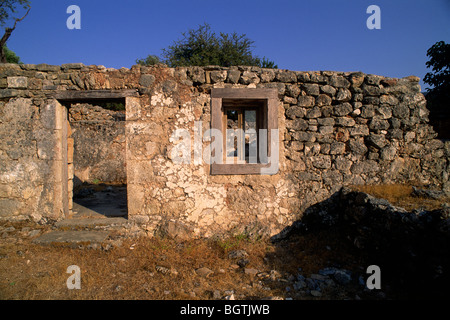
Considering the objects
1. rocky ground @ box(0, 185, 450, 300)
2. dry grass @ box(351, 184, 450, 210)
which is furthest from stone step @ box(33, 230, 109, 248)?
dry grass @ box(351, 184, 450, 210)

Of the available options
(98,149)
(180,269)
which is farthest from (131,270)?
(98,149)

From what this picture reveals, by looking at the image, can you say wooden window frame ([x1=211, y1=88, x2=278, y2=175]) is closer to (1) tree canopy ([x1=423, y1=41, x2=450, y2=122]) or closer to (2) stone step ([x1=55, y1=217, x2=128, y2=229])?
(2) stone step ([x1=55, y1=217, x2=128, y2=229])

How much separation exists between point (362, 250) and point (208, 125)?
292 centimetres

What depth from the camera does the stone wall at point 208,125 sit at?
13.9ft

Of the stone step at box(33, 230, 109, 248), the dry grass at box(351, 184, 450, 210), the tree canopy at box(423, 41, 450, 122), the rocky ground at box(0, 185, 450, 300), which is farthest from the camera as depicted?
the tree canopy at box(423, 41, 450, 122)

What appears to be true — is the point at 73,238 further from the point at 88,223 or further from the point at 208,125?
the point at 208,125

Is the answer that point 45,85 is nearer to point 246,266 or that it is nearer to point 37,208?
point 37,208

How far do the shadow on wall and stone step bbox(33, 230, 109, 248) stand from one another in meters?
2.58

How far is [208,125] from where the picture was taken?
4.25 m

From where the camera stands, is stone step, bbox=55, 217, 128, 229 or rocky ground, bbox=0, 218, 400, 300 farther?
stone step, bbox=55, 217, 128, 229

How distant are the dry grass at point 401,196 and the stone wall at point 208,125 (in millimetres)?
210

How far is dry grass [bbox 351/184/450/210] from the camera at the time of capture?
3529 millimetres
